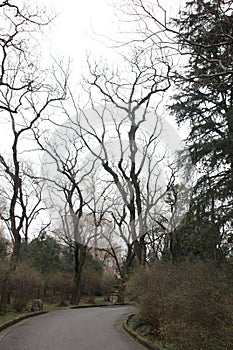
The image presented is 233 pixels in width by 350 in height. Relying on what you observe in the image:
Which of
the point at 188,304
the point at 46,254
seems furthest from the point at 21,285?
the point at 46,254

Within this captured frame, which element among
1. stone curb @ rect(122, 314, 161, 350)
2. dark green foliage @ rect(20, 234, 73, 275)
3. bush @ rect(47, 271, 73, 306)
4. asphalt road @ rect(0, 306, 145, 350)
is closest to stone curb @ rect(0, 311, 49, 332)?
asphalt road @ rect(0, 306, 145, 350)

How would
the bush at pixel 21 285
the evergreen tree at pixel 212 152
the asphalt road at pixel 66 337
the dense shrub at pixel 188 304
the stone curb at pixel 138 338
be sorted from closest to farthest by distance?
1. the dense shrub at pixel 188 304
2. the stone curb at pixel 138 338
3. the asphalt road at pixel 66 337
4. the evergreen tree at pixel 212 152
5. the bush at pixel 21 285

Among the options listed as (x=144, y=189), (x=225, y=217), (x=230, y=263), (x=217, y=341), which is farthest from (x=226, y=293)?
(x=144, y=189)

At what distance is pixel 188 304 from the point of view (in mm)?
8672

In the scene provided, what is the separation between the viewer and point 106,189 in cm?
3456

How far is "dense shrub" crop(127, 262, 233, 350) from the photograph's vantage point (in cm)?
687

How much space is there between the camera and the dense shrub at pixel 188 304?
22.5ft

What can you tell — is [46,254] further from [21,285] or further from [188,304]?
[188,304]

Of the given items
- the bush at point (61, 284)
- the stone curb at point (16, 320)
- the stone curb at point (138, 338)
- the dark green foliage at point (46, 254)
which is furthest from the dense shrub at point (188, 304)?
the dark green foliage at point (46, 254)

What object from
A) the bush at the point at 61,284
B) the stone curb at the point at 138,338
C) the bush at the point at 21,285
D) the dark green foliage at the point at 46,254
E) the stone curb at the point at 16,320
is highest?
the dark green foliage at the point at 46,254

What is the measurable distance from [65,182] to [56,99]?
11.3m

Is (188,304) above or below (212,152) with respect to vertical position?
below

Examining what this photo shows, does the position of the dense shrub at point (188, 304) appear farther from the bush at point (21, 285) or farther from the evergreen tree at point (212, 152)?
the bush at point (21, 285)

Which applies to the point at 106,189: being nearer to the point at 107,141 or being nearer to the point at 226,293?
the point at 107,141
